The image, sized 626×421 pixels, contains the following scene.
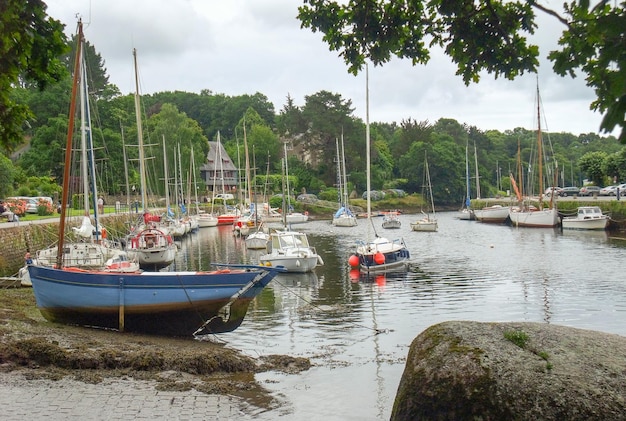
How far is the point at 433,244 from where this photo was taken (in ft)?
178

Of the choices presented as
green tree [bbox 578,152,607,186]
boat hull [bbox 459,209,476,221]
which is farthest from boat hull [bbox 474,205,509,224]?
green tree [bbox 578,152,607,186]

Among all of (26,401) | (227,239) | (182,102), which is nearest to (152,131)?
(227,239)

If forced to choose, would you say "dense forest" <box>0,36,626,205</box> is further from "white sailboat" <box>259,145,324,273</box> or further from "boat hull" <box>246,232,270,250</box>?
"white sailboat" <box>259,145,324,273</box>

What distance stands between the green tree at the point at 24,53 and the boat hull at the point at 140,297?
1040cm

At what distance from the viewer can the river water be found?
1356cm

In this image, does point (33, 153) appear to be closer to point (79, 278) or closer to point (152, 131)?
point (152, 131)

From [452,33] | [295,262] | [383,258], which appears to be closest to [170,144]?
[295,262]

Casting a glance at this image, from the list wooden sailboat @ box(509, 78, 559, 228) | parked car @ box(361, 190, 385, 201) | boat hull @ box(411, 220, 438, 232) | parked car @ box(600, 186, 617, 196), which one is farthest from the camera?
parked car @ box(361, 190, 385, 201)

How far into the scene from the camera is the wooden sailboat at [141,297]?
18219 mm

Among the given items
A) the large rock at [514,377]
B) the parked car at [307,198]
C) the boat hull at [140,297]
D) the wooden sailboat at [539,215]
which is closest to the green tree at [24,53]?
the large rock at [514,377]

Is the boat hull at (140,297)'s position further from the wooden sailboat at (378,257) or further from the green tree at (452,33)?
the wooden sailboat at (378,257)

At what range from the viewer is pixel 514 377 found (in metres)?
7.79

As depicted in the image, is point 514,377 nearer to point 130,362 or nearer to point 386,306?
point 130,362

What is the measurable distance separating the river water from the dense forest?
79.7ft
